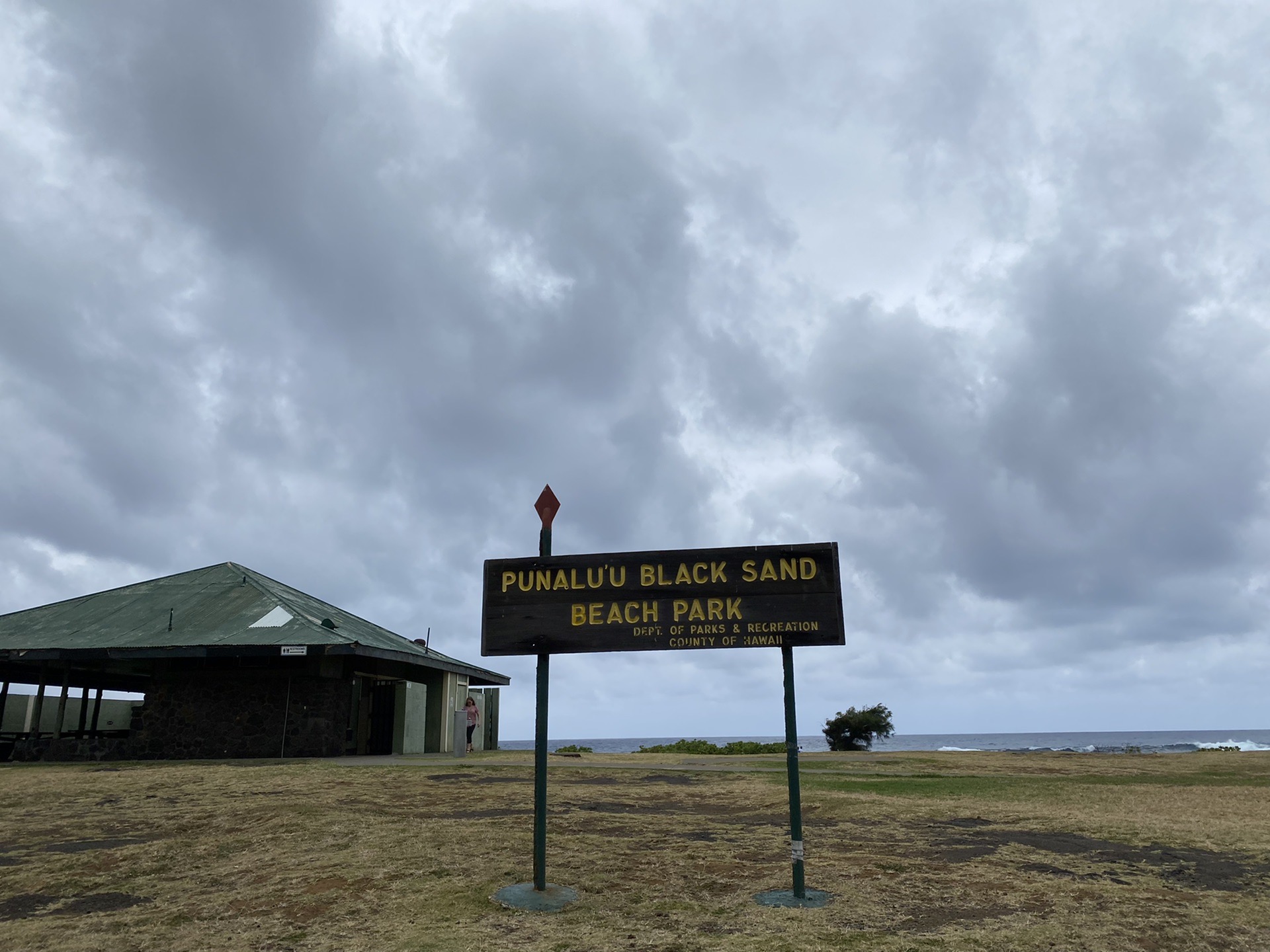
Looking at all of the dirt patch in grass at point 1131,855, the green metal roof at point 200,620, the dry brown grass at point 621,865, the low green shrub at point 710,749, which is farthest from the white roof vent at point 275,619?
the dirt patch in grass at point 1131,855

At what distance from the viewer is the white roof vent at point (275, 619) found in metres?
23.6

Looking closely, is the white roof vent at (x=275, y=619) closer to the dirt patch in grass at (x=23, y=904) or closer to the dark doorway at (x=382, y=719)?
the dark doorway at (x=382, y=719)

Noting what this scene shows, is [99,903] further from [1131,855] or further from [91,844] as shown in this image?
[1131,855]

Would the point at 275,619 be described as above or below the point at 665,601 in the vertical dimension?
above

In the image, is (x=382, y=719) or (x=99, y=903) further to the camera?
(x=382, y=719)

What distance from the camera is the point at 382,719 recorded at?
25.6 metres

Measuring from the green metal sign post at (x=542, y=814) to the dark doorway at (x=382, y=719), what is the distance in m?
19.4

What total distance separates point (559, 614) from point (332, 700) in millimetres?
17610

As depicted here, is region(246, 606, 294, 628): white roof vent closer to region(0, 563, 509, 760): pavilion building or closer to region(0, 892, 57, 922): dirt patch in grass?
region(0, 563, 509, 760): pavilion building

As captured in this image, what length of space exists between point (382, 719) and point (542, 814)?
20.3 meters

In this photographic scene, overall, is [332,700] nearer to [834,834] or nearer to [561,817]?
[561,817]

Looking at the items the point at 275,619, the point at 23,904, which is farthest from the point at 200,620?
the point at 23,904

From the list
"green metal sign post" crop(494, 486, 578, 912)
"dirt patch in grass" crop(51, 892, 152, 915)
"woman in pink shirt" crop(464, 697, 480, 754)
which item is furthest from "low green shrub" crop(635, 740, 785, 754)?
"dirt patch in grass" crop(51, 892, 152, 915)

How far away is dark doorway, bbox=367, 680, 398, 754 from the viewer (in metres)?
25.3
